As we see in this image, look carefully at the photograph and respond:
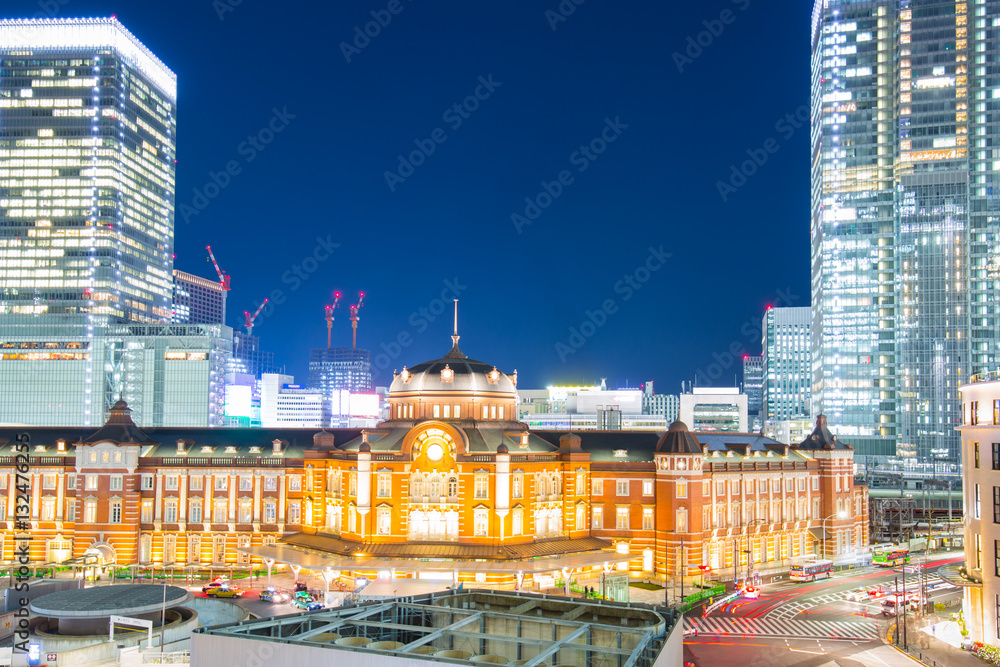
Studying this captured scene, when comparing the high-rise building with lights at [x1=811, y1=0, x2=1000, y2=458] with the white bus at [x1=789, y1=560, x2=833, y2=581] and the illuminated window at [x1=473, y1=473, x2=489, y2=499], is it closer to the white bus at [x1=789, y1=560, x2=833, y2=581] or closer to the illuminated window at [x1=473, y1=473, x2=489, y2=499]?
the white bus at [x1=789, y1=560, x2=833, y2=581]

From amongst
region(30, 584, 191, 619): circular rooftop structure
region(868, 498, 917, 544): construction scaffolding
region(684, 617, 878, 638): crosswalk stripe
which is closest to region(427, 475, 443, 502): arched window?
region(30, 584, 191, 619): circular rooftop structure

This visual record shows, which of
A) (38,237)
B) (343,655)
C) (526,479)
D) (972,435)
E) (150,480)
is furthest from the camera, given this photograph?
(38,237)

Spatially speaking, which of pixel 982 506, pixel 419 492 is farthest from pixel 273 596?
pixel 982 506

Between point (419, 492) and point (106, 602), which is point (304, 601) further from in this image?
point (106, 602)

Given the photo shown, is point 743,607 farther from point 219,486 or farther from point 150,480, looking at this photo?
point 150,480

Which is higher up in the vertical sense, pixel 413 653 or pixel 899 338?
pixel 899 338

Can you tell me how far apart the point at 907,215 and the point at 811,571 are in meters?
115

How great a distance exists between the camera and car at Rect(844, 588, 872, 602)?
76.4 meters

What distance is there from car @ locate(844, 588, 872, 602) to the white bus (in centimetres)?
618

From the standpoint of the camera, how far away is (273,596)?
74.9 metres

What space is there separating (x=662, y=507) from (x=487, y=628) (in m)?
50.0

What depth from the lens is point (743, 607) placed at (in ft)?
239

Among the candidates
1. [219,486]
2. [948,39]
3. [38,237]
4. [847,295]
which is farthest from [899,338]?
[38,237]

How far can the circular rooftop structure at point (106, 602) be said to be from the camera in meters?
57.5
